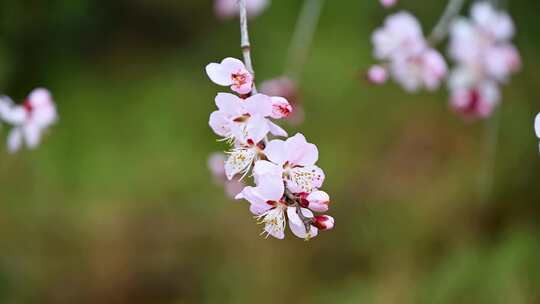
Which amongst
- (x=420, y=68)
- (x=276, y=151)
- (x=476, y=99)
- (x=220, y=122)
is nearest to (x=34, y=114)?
(x=220, y=122)

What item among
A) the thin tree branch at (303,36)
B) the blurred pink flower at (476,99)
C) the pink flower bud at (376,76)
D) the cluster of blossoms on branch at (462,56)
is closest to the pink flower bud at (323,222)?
the pink flower bud at (376,76)

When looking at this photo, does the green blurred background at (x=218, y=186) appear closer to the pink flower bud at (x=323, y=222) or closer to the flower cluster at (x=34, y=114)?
the flower cluster at (x=34, y=114)

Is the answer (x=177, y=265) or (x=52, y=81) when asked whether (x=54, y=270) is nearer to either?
(x=177, y=265)

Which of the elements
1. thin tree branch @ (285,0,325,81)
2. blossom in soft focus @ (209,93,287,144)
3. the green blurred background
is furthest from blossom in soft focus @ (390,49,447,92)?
blossom in soft focus @ (209,93,287,144)

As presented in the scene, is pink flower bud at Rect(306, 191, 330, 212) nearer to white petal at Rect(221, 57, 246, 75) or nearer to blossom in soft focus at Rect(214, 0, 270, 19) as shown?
white petal at Rect(221, 57, 246, 75)

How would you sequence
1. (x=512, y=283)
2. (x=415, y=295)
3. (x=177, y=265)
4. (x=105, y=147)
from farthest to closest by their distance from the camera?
1. (x=105, y=147)
2. (x=177, y=265)
3. (x=415, y=295)
4. (x=512, y=283)

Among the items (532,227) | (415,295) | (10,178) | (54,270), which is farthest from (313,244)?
(10,178)
